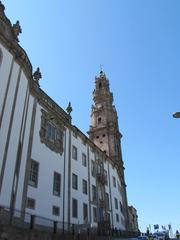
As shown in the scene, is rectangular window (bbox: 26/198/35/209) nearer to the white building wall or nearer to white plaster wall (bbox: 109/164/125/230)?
the white building wall

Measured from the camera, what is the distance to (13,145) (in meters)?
21.4

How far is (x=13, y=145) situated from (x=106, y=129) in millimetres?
36733

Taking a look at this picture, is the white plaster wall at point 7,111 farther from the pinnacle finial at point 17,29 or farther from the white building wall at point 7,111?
the pinnacle finial at point 17,29

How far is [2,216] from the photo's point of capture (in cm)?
1705

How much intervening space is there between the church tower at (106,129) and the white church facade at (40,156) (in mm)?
11490

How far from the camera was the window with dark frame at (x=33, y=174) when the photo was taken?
77.5ft

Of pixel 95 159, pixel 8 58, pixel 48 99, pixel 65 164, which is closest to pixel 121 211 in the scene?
pixel 95 159

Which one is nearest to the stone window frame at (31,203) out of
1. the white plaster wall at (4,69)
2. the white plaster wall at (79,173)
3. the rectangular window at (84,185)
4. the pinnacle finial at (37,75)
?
the white plaster wall at (79,173)

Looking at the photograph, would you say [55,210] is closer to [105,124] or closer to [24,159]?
[24,159]

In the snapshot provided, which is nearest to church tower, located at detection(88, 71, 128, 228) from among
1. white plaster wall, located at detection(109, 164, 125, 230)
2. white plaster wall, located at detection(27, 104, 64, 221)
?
white plaster wall, located at detection(109, 164, 125, 230)

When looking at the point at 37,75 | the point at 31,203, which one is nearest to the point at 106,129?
the point at 37,75

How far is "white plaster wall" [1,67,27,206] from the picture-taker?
63.5ft

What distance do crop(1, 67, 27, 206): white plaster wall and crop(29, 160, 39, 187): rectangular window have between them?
10.8 ft

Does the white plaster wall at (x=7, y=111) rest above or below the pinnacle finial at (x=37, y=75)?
below
